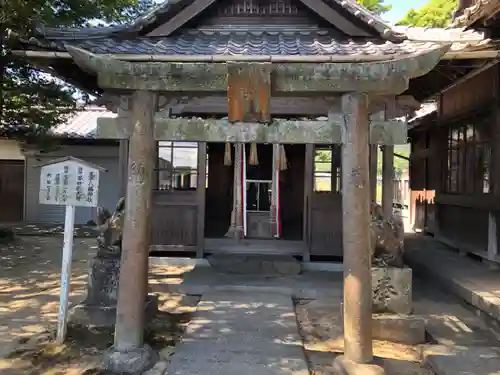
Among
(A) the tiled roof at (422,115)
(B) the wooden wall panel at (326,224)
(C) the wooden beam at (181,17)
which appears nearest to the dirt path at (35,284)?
(B) the wooden wall panel at (326,224)

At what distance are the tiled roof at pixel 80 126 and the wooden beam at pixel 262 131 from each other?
1258cm

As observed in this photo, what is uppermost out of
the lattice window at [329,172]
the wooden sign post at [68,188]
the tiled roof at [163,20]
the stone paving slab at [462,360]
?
the tiled roof at [163,20]

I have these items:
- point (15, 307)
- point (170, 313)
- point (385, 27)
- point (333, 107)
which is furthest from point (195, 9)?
point (15, 307)

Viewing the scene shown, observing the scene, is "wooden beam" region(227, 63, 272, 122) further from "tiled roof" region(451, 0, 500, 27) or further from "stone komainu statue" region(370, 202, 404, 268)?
"tiled roof" region(451, 0, 500, 27)

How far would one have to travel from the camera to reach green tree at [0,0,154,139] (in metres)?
11.6

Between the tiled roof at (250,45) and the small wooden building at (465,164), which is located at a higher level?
the tiled roof at (250,45)

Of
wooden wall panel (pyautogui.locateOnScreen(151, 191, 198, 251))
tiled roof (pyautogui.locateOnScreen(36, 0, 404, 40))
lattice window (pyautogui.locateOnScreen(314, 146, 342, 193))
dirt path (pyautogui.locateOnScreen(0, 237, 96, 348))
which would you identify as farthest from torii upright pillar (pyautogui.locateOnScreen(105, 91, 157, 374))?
lattice window (pyautogui.locateOnScreen(314, 146, 342, 193))

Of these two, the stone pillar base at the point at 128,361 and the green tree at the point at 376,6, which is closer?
the stone pillar base at the point at 128,361

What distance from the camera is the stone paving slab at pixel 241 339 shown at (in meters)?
4.74

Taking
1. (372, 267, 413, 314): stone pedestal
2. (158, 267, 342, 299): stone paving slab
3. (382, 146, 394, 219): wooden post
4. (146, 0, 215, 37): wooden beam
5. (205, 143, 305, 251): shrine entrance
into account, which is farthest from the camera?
(205, 143, 305, 251): shrine entrance

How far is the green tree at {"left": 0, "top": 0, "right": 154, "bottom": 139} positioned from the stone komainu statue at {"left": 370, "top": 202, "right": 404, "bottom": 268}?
9.48 m

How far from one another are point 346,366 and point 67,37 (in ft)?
20.4

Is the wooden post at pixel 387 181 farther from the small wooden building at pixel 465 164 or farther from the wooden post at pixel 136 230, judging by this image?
the wooden post at pixel 136 230

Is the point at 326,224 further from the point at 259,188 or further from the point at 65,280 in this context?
the point at 65,280
